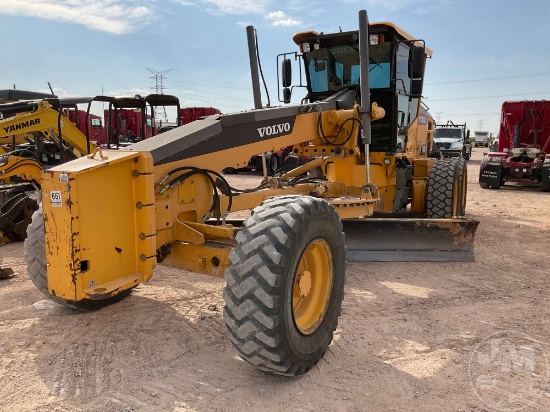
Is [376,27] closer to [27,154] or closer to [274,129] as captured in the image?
[274,129]

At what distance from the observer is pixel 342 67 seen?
6.93m

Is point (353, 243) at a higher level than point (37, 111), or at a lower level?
lower

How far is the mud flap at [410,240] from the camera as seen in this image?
578cm

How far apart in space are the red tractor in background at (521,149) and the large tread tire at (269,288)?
13393 mm

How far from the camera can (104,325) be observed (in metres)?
4.30

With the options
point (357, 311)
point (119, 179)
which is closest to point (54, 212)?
point (119, 179)

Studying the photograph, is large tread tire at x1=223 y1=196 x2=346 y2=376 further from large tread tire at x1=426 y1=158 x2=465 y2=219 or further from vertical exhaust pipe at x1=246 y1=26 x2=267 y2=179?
large tread tire at x1=426 y1=158 x2=465 y2=219

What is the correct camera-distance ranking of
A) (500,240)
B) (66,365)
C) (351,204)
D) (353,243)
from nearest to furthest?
(66,365)
(351,204)
(353,243)
(500,240)

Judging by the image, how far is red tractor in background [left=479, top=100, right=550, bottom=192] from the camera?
14.9 m

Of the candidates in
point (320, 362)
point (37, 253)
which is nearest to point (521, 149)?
point (320, 362)

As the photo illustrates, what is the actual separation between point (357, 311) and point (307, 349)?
1481 mm

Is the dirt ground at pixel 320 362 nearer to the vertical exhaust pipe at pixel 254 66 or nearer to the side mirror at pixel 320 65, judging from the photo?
the vertical exhaust pipe at pixel 254 66

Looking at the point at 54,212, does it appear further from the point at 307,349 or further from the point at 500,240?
the point at 500,240

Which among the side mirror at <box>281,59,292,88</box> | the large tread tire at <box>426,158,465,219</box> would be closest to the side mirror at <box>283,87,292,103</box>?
the side mirror at <box>281,59,292,88</box>
